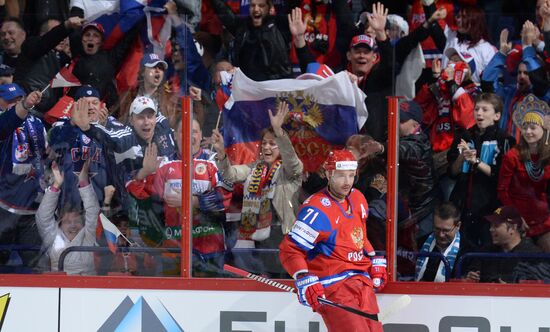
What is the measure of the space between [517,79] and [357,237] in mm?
1179

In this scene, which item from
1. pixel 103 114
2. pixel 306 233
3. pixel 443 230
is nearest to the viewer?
pixel 306 233

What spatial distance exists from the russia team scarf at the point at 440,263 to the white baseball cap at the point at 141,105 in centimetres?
164

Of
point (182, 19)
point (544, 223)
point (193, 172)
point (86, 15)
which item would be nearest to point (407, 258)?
point (544, 223)

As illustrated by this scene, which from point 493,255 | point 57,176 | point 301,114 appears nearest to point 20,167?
point 57,176

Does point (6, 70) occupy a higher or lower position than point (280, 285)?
higher

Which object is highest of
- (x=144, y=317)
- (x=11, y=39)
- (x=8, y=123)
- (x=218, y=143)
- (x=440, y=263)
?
(x=11, y=39)

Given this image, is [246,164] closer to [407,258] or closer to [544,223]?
[407,258]

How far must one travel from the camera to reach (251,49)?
557 centimetres

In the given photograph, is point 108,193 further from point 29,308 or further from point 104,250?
point 29,308

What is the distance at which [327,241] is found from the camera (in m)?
5.24

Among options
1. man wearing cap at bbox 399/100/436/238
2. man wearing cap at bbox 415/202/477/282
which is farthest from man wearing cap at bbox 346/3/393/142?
man wearing cap at bbox 415/202/477/282

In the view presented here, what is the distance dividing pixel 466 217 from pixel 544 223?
1.31 ft

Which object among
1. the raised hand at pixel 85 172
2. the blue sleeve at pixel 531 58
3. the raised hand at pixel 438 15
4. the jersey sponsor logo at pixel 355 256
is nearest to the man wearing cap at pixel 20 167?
the raised hand at pixel 85 172

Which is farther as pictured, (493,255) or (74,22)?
(74,22)
